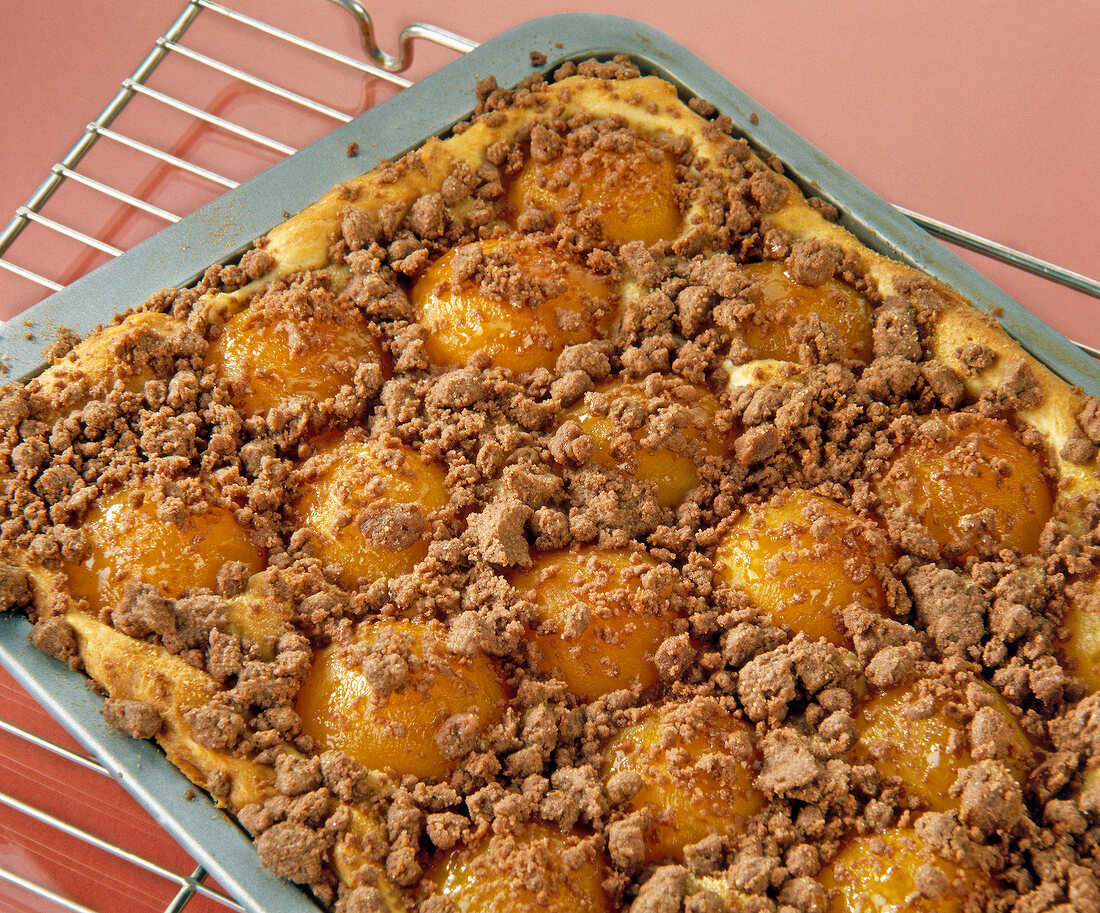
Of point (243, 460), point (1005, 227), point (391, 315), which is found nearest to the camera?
point (243, 460)

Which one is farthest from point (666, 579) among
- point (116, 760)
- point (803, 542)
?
point (116, 760)

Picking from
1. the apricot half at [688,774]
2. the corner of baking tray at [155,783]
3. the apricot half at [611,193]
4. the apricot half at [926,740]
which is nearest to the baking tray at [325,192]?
the corner of baking tray at [155,783]

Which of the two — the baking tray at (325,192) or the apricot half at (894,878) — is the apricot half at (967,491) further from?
the apricot half at (894,878)

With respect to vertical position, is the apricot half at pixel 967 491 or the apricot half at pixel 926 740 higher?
the apricot half at pixel 967 491

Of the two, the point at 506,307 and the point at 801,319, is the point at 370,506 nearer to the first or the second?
the point at 506,307

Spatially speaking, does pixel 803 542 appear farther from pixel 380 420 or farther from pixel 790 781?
pixel 380 420

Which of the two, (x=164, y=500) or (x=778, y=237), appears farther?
(x=778, y=237)
